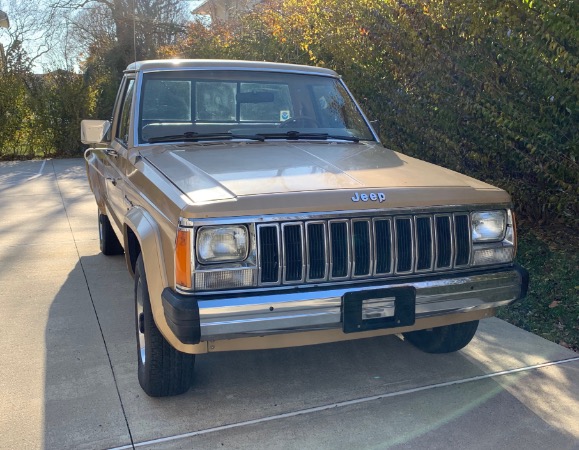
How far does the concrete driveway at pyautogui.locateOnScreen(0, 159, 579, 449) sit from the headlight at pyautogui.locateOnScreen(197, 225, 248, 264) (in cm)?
93

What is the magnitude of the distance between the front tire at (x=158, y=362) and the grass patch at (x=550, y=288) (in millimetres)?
2614

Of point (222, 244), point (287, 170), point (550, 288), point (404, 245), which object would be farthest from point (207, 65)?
point (550, 288)

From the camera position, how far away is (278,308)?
2.88 m

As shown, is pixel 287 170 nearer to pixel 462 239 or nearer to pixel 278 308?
pixel 278 308

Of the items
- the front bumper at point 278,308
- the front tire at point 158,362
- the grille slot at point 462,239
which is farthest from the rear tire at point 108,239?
the grille slot at point 462,239

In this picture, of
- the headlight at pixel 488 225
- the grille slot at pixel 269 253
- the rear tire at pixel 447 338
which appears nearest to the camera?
the grille slot at pixel 269 253

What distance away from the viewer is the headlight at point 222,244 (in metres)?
2.87

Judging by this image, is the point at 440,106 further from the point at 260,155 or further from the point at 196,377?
the point at 196,377

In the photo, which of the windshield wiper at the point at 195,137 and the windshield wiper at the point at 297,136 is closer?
the windshield wiper at the point at 195,137

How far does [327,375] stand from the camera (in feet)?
12.5

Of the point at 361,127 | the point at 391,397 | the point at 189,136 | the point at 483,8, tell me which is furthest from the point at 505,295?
the point at 483,8

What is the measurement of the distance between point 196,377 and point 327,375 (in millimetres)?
787

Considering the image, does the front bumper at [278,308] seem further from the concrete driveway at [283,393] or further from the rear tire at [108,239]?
the rear tire at [108,239]

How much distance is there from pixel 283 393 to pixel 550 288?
2770mm
